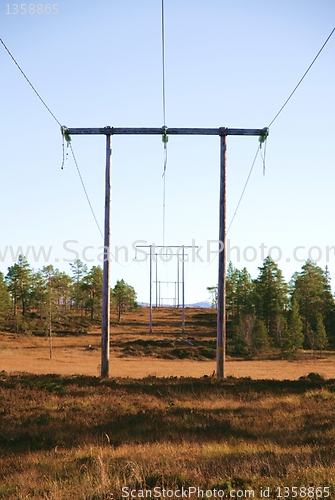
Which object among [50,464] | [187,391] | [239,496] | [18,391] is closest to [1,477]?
[50,464]

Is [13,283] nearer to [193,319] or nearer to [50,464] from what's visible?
[193,319]

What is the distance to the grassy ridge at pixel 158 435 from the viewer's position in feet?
20.8

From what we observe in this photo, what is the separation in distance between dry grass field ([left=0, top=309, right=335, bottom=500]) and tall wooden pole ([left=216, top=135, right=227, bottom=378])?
1241mm

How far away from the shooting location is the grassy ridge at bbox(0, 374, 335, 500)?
20.8 ft

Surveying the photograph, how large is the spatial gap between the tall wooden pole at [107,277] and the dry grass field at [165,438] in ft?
3.87

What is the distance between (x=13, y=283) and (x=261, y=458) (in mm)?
94033

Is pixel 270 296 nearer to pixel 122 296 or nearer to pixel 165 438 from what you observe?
pixel 122 296

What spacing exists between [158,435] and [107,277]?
8.89 m

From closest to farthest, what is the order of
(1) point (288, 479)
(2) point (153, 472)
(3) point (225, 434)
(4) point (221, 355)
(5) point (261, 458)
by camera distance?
(1) point (288, 479) < (2) point (153, 472) < (5) point (261, 458) < (3) point (225, 434) < (4) point (221, 355)

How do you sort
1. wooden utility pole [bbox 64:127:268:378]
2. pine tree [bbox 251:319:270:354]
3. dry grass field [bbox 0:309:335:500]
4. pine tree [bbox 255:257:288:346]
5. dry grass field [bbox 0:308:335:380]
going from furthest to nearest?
pine tree [bbox 255:257:288:346], pine tree [bbox 251:319:270:354], dry grass field [bbox 0:308:335:380], wooden utility pole [bbox 64:127:268:378], dry grass field [bbox 0:309:335:500]

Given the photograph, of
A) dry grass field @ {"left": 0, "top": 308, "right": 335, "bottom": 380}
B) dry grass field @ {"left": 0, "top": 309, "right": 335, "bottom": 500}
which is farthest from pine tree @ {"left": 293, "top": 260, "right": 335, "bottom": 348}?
dry grass field @ {"left": 0, "top": 309, "right": 335, "bottom": 500}

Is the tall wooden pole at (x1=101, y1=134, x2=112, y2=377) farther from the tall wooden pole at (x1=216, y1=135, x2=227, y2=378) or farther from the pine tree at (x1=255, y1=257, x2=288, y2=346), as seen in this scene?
the pine tree at (x1=255, y1=257, x2=288, y2=346)

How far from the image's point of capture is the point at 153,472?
21.7ft

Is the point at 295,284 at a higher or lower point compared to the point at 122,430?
higher
